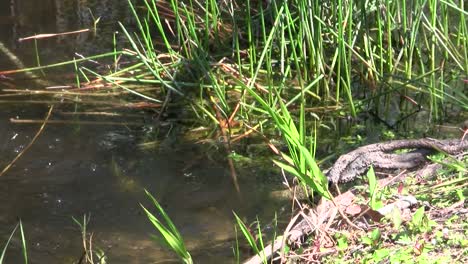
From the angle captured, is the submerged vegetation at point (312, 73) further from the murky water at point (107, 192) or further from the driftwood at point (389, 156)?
the driftwood at point (389, 156)

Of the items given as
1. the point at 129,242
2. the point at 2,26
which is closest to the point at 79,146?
the point at 129,242

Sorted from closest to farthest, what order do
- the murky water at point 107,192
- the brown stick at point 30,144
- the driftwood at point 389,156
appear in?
the murky water at point 107,192
the driftwood at point 389,156
the brown stick at point 30,144

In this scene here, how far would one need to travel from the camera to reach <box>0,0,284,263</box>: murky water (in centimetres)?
287

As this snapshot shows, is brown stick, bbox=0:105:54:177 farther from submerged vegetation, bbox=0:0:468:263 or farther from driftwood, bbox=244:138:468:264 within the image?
driftwood, bbox=244:138:468:264

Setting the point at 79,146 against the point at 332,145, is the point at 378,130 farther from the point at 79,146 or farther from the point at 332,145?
the point at 79,146

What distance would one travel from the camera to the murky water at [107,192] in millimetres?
2867

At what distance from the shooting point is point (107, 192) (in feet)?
10.8

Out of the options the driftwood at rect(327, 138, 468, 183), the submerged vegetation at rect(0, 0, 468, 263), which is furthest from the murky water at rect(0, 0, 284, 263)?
the driftwood at rect(327, 138, 468, 183)

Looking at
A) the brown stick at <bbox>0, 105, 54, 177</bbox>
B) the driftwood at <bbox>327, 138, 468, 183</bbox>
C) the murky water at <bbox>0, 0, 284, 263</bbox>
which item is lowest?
the murky water at <bbox>0, 0, 284, 263</bbox>

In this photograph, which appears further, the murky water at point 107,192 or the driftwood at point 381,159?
the driftwood at point 381,159

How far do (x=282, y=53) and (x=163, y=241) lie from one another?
1724 millimetres

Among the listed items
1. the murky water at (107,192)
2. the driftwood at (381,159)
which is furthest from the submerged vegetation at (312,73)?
the driftwood at (381,159)

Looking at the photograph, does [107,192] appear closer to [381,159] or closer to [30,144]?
[30,144]

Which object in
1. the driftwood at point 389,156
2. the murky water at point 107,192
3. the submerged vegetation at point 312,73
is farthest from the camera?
the submerged vegetation at point 312,73
